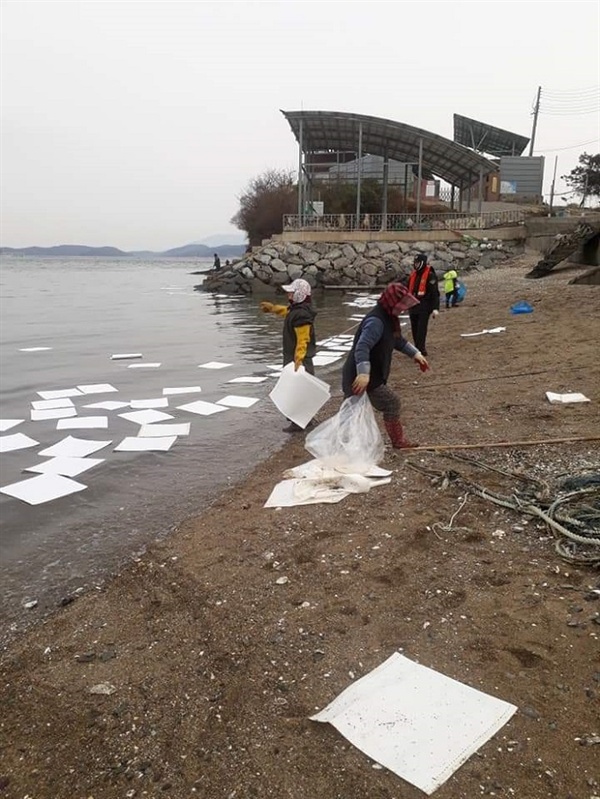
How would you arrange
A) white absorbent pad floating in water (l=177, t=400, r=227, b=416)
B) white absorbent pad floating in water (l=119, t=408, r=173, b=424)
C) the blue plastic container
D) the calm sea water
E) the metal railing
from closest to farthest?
the calm sea water < white absorbent pad floating in water (l=119, t=408, r=173, b=424) < white absorbent pad floating in water (l=177, t=400, r=227, b=416) < the blue plastic container < the metal railing

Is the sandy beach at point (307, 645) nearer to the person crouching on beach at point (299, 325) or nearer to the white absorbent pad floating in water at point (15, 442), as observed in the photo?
the person crouching on beach at point (299, 325)

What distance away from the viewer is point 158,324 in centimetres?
1684

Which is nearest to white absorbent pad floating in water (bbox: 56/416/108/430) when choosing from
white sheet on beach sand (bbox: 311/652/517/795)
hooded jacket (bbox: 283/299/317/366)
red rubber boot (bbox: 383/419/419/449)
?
hooded jacket (bbox: 283/299/317/366)

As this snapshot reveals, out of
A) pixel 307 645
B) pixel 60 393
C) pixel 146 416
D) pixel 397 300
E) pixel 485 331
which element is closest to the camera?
pixel 307 645

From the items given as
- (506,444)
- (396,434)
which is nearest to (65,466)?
(396,434)

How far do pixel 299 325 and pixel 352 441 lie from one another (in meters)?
1.70

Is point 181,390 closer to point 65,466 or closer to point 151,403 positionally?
point 151,403

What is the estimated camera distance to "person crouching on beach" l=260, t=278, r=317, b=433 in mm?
5582

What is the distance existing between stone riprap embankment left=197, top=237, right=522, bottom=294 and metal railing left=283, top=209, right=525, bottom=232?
1.47 meters

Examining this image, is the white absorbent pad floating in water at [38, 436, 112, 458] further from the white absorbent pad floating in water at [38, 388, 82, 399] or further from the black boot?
the white absorbent pad floating in water at [38, 388, 82, 399]

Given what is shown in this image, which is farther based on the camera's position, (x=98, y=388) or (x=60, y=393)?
(x=98, y=388)

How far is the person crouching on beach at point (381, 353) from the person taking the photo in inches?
169

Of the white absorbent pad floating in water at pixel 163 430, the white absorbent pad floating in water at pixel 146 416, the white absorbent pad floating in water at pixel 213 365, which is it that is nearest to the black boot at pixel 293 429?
the white absorbent pad floating in water at pixel 163 430

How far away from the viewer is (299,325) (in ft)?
18.5
